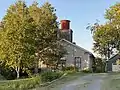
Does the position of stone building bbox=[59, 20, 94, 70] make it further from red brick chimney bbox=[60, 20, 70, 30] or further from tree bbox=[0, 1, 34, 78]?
tree bbox=[0, 1, 34, 78]

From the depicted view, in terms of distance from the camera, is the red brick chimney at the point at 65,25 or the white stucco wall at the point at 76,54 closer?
the white stucco wall at the point at 76,54

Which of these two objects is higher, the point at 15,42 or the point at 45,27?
the point at 45,27

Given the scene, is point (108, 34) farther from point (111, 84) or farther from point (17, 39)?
point (111, 84)

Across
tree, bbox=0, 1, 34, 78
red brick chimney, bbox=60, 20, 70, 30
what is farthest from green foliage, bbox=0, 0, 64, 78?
red brick chimney, bbox=60, 20, 70, 30

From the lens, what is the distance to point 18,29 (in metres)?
30.9

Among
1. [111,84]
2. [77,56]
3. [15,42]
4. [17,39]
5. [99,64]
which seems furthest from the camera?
[99,64]

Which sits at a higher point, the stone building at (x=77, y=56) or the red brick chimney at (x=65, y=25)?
the red brick chimney at (x=65, y=25)

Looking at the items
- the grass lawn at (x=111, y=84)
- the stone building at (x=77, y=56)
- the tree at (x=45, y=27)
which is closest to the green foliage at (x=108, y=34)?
the stone building at (x=77, y=56)

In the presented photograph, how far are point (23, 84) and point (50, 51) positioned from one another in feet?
56.9

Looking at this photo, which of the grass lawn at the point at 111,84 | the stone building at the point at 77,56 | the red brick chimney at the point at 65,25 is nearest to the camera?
the grass lawn at the point at 111,84

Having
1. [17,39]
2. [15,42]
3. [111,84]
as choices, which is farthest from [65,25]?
[111,84]

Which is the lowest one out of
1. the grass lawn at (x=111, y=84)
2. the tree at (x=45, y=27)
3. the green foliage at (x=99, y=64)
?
the grass lawn at (x=111, y=84)

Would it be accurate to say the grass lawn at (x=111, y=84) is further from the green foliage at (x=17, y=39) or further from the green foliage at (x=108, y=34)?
the green foliage at (x=108, y=34)

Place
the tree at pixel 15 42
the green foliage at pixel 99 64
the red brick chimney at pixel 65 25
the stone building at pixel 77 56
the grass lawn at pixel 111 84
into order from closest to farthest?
the grass lawn at pixel 111 84
the tree at pixel 15 42
the stone building at pixel 77 56
the red brick chimney at pixel 65 25
the green foliage at pixel 99 64
